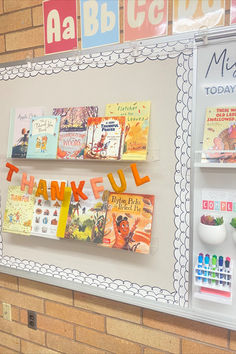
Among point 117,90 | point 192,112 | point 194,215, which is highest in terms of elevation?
point 117,90

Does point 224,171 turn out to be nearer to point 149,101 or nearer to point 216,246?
point 216,246

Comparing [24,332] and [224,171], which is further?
[24,332]

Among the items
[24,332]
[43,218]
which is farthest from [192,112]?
[24,332]

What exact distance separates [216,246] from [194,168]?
0.96 feet

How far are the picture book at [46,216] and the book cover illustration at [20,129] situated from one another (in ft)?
0.67

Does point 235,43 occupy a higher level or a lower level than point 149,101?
higher

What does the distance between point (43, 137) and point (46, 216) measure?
358 mm

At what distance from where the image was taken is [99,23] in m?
1.08

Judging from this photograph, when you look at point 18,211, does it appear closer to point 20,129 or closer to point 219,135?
point 20,129

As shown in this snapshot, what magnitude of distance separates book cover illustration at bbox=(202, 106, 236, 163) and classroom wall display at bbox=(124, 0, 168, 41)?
0.38 m

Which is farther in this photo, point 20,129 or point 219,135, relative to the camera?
point 20,129

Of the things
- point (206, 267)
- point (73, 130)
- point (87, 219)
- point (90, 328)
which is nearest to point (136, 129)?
point (73, 130)

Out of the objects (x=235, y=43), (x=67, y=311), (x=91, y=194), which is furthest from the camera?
(x=67, y=311)

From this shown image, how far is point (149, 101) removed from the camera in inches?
39.5
